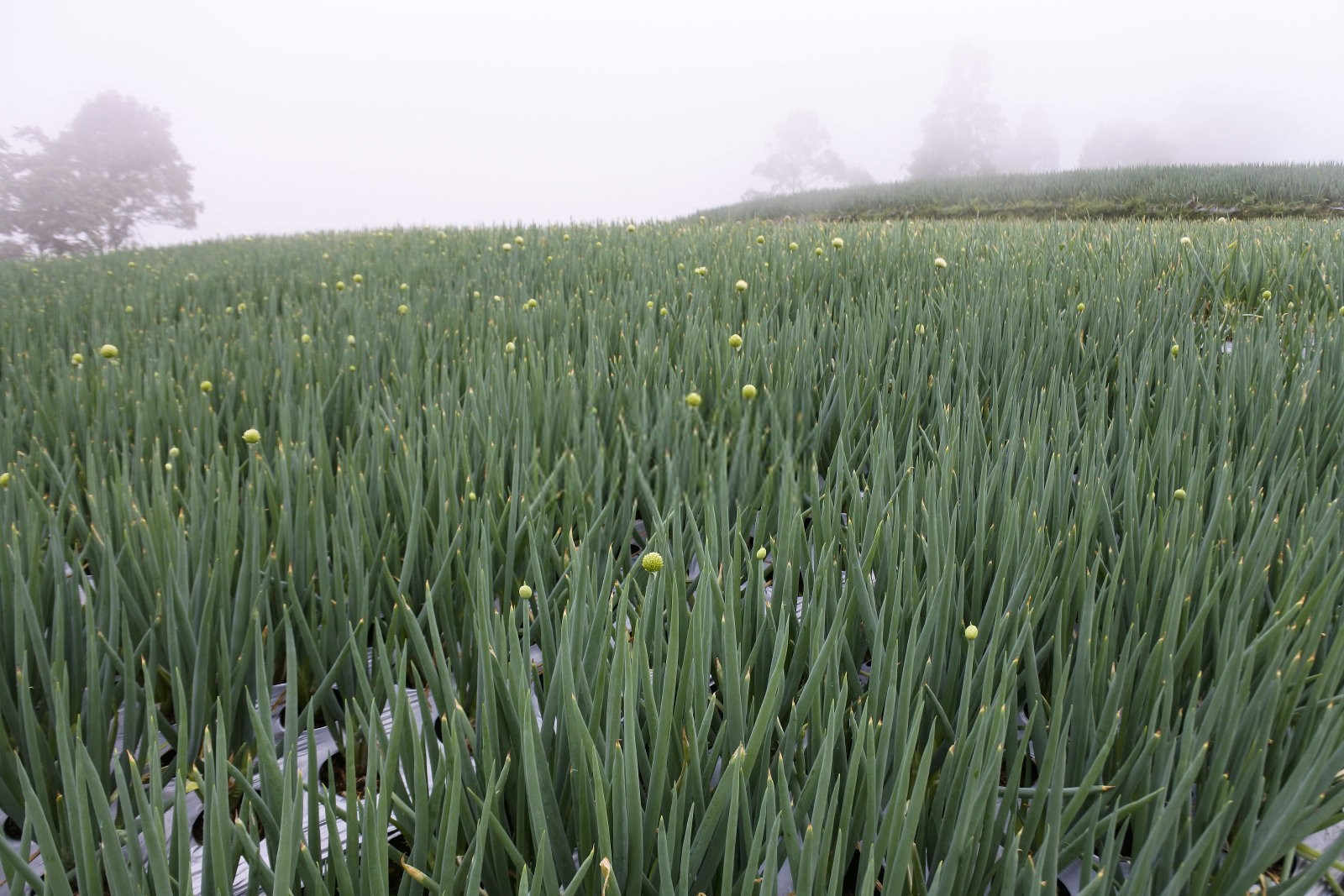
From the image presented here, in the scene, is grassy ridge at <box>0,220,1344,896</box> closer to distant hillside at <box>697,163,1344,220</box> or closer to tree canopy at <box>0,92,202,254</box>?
distant hillside at <box>697,163,1344,220</box>

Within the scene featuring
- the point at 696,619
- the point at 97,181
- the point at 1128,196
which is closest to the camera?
the point at 696,619

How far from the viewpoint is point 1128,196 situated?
533 inches

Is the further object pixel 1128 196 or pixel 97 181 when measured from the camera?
pixel 97 181

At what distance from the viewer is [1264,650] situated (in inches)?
35.4

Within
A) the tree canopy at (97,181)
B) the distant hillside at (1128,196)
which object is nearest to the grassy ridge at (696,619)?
the distant hillside at (1128,196)

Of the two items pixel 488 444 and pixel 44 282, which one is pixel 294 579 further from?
pixel 44 282

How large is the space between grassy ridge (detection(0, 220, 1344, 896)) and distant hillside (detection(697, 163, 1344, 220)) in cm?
1205

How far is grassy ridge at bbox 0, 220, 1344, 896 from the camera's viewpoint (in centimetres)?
64

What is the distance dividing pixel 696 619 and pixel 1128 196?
15.5 m

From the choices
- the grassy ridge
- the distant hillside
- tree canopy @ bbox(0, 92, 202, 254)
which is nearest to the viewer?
the grassy ridge

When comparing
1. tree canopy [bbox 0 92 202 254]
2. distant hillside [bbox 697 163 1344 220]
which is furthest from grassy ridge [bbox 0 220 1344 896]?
tree canopy [bbox 0 92 202 254]

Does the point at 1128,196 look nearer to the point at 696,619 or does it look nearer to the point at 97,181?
the point at 696,619

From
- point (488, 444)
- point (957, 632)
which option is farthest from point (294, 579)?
point (957, 632)

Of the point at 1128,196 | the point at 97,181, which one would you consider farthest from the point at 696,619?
the point at 97,181
